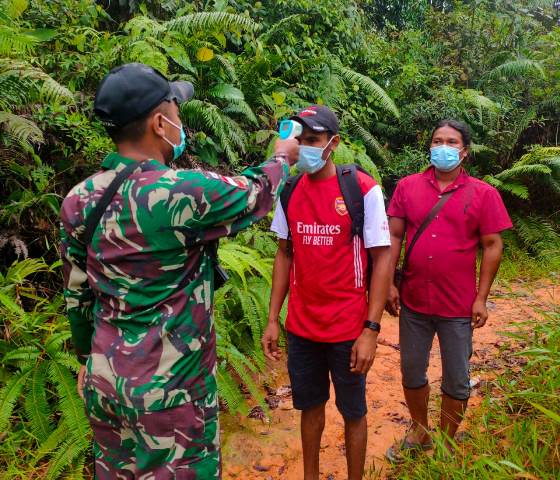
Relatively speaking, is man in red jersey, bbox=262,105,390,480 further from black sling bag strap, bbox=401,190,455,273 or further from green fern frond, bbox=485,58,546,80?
green fern frond, bbox=485,58,546,80

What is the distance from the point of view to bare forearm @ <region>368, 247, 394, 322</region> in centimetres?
241

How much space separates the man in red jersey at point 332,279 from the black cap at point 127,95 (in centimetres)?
95

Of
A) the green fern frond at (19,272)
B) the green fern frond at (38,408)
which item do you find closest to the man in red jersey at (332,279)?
the green fern frond at (38,408)

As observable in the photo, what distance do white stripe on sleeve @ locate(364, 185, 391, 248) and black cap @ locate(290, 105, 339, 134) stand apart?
0.41 m

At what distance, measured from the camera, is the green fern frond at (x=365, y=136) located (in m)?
7.85

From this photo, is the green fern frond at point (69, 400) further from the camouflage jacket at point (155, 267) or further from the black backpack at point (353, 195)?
the black backpack at point (353, 195)

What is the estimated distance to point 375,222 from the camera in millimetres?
2381

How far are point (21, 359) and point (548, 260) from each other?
6.65 m

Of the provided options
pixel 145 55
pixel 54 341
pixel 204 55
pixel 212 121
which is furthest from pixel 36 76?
pixel 204 55

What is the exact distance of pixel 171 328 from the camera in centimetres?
162

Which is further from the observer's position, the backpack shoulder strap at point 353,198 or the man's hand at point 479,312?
the man's hand at point 479,312

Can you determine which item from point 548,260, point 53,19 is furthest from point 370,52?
point 53,19

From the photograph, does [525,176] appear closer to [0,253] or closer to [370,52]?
[370,52]

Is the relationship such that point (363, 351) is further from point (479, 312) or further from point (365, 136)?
point (365, 136)
